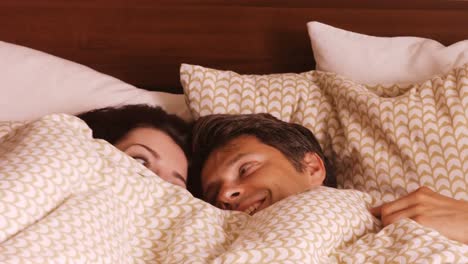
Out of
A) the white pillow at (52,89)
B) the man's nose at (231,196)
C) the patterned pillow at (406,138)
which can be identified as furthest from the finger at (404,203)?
the white pillow at (52,89)

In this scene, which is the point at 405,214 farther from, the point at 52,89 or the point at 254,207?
the point at 52,89

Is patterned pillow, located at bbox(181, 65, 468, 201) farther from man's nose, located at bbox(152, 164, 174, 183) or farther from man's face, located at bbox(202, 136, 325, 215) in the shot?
man's nose, located at bbox(152, 164, 174, 183)

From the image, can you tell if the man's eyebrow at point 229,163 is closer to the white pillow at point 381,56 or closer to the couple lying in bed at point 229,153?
the couple lying in bed at point 229,153

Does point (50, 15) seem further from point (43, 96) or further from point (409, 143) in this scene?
point (409, 143)

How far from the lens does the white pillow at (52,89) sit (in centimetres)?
187

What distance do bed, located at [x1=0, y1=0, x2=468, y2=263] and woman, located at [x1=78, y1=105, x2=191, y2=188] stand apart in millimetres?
134

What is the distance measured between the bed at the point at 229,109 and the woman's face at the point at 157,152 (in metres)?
0.16

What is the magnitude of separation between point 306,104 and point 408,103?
0.28 meters

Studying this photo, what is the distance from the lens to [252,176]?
1.65m

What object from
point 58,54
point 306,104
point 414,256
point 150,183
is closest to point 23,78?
point 58,54

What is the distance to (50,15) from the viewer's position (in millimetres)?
2119

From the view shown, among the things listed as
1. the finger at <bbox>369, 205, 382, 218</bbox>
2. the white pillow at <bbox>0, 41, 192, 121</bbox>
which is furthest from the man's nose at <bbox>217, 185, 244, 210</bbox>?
the white pillow at <bbox>0, 41, 192, 121</bbox>

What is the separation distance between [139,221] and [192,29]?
3.02 feet

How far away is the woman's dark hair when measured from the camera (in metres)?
1.72
